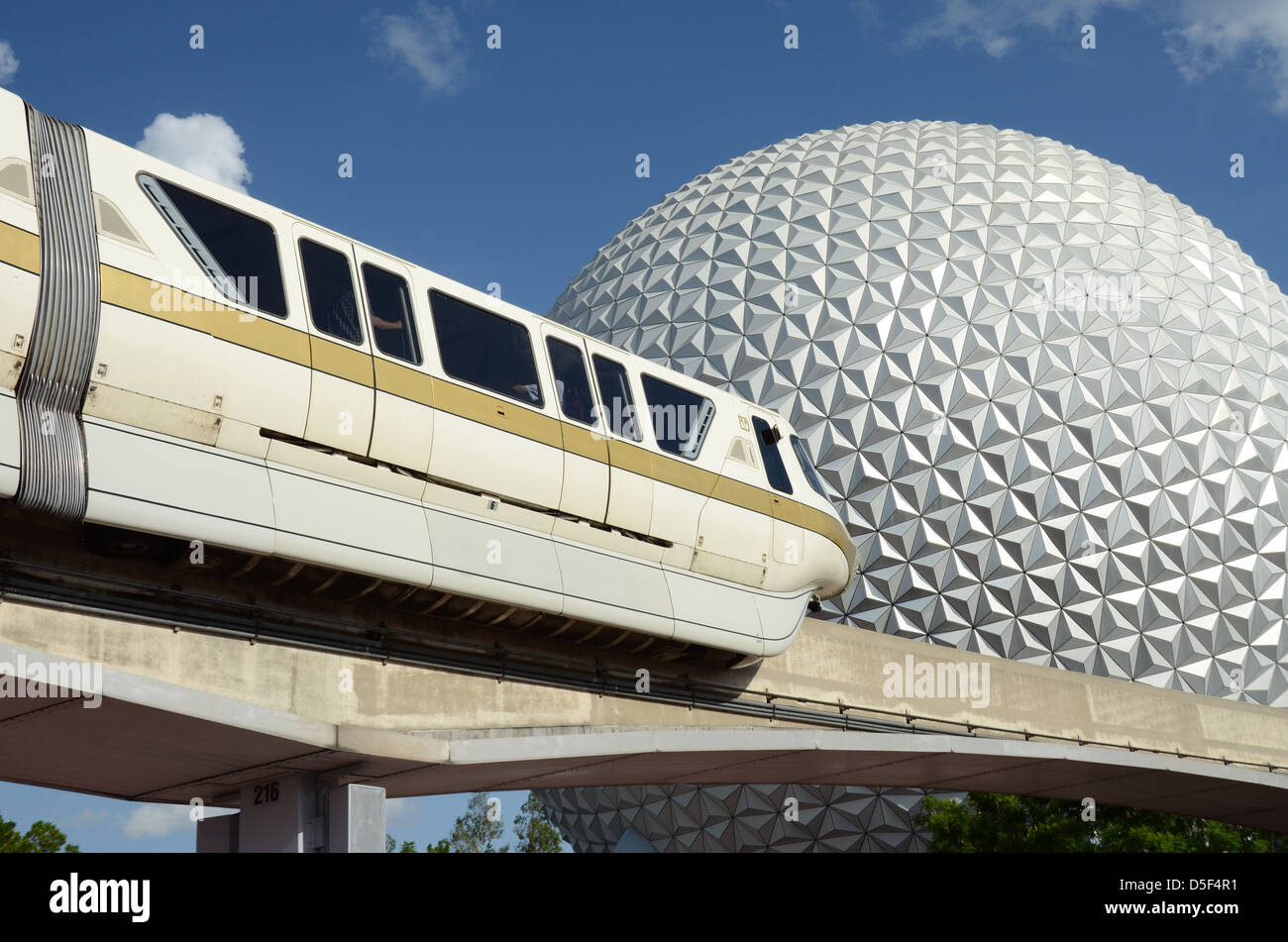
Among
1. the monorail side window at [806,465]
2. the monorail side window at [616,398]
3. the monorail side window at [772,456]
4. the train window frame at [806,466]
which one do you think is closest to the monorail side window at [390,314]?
the monorail side window at [616,398]

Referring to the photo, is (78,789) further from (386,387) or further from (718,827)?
(718,827)

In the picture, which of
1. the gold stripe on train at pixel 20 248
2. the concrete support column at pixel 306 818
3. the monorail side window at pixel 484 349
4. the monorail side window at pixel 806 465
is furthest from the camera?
the monorail side window at pixel 806 465

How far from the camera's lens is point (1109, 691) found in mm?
22984

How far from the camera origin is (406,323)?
13.2m

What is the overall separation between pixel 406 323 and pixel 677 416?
422cm

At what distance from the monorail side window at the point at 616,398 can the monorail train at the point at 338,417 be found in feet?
0.11

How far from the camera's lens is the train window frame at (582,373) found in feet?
47.7

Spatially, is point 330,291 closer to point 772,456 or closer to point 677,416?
point 677,416

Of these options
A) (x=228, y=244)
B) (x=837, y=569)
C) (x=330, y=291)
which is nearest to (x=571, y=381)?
(x=330, y=291)

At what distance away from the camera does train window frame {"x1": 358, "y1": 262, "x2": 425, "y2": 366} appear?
12.7 m

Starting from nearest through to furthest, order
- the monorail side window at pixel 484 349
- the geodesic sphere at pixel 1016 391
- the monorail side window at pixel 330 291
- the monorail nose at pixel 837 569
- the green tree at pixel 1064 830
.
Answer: the monorail side window at pixel 330 291 → the monorail side window at pixel 484 349 → the monorail nose at pixel 837 569 → the green tree at pixel 1064 830 → the geodesic sphere at pixel 1016 391

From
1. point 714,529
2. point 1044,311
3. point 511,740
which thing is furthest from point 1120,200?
point 511,740

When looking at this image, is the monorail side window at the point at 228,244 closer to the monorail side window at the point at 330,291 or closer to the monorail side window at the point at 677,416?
the monorail side window at the point at 330,291
